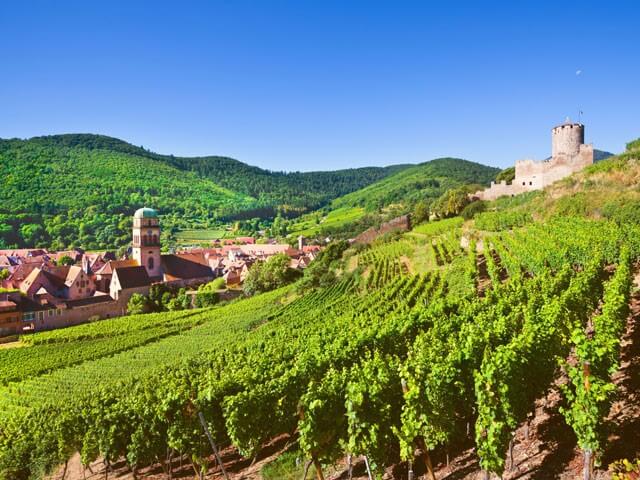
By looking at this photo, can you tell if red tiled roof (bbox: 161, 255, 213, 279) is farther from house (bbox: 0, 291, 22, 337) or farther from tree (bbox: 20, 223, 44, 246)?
tree (bbox: 20, 223, 44, 246)

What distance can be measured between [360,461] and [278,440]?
12.0 feet

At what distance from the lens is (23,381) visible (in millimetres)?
35062

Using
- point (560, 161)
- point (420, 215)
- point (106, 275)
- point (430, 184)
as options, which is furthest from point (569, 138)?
point (430, 184)

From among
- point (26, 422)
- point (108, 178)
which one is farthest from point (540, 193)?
point (108, 178)

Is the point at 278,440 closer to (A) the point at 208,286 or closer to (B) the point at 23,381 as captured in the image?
(B) the point at 23,381

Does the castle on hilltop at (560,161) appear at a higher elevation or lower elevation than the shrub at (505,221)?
higher

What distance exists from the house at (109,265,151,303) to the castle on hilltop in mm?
52931

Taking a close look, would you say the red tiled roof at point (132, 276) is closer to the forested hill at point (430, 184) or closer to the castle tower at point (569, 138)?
the castle tower at point (569, 138)

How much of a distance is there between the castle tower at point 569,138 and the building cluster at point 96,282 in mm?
43083

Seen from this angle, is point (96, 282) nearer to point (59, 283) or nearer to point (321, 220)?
point (59, 283)

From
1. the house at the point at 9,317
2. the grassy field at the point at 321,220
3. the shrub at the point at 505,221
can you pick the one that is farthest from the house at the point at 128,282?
the grassy field at the point at 321,220

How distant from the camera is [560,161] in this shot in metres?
54.0

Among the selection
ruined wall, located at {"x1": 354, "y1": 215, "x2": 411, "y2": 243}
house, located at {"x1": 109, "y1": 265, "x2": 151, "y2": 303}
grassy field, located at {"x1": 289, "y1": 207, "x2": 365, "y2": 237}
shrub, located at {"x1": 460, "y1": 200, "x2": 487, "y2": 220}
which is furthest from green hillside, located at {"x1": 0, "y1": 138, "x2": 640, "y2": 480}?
grassy field, located at {"x1": 289, "y1": 207, "x2": 365, "y2": 237}

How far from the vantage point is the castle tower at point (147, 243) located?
74.3 meters
